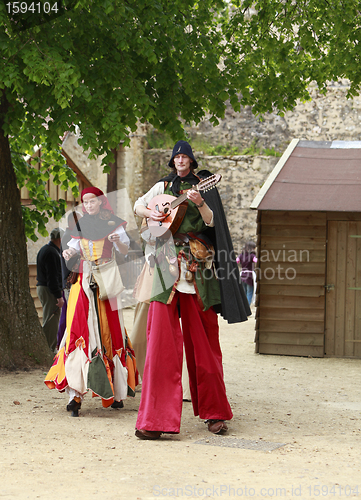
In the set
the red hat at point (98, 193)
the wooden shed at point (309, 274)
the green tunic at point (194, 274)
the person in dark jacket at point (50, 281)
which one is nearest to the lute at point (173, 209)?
the green tunic at point (194, 274)

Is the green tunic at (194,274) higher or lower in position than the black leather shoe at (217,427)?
higher

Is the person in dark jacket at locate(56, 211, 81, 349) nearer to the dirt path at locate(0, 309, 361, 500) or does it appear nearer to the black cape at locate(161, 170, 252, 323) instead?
the dirt path at locate(0, 309, 361, 500)

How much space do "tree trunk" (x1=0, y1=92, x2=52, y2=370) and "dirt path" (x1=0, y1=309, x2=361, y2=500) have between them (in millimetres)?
412

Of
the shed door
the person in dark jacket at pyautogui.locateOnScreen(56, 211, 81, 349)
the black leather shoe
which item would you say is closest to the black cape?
the black leather shoe

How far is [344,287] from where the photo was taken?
8.74 metres

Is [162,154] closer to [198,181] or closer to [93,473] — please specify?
[198,181]

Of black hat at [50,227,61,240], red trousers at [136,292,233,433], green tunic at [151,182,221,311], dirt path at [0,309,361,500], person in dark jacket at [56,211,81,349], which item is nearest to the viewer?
dirt path at [0,309,361,500]

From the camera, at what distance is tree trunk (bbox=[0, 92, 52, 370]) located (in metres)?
6.68

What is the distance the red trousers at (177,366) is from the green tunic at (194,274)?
0.07 metres

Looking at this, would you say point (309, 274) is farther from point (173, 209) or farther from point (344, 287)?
point (173, 209)

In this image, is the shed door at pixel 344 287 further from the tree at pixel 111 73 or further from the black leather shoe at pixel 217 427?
the black leather shoe at pixel 217 427

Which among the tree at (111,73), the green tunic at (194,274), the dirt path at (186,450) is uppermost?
the tree at (111,73)

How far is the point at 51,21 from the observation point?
6.00 meters

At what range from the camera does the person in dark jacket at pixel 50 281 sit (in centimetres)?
827
